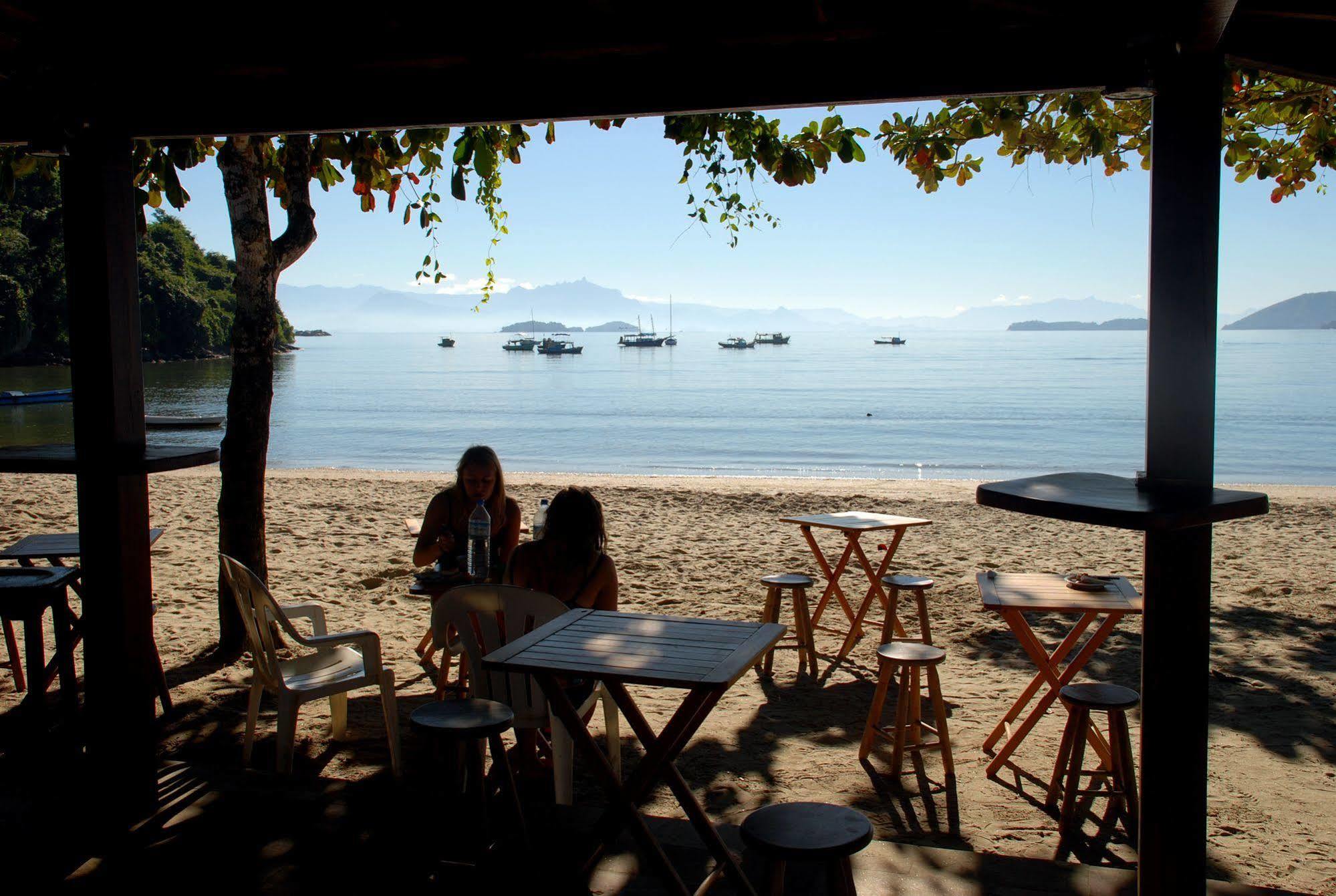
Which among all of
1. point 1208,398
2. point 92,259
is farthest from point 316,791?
point 1208,398

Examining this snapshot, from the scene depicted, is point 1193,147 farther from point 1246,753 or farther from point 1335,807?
point 1246,753

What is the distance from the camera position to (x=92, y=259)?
292 centimetres

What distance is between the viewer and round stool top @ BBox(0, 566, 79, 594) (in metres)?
3.65

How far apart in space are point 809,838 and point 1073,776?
5.46 feet

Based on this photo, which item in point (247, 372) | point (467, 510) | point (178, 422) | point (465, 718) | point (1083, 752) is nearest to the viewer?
point (465, 718)

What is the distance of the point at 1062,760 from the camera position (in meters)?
3.52

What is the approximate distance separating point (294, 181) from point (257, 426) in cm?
140

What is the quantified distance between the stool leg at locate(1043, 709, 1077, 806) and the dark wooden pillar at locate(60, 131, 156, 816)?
304 cm

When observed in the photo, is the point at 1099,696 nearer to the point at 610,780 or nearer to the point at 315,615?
the point at 610,780

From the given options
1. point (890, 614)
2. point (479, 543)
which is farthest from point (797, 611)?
point (479, 543)

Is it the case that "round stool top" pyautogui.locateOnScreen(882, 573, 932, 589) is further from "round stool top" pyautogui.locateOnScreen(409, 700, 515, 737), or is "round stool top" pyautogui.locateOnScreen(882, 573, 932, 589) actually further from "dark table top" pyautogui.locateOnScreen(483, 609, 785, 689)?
"round stool top" pyautogui.locateOnScreen(409, 700, 515, 737)

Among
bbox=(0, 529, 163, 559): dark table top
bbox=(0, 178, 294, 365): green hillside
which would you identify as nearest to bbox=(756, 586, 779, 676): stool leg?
bbox=(0, 529, 163, 559): dark table top

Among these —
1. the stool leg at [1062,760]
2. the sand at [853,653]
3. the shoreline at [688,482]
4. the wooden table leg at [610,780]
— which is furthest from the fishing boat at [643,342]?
the wooden table leg at [610,780]

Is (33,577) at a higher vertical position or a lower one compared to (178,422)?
lower
